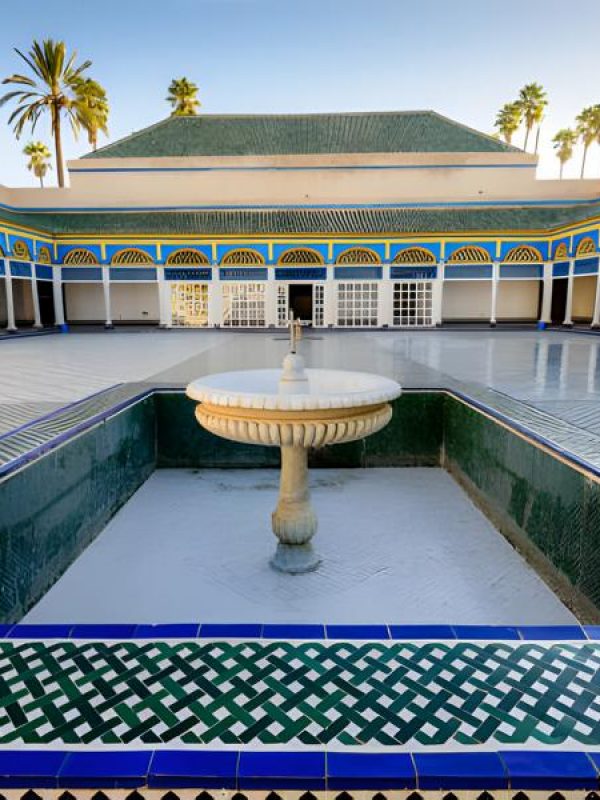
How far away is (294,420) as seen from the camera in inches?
150

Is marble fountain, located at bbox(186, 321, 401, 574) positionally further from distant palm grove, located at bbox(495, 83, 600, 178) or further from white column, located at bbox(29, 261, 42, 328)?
distant palm grove, located at bbox(495, 83, 600, 178)

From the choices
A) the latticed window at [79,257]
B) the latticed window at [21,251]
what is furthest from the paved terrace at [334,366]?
the latticed window at [79,257]

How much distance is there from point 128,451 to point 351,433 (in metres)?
3.06

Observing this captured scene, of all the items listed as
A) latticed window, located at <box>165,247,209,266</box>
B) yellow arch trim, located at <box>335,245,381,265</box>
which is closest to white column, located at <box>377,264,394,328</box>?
yellow arch trim, located at <box>335,245,381,265</box>

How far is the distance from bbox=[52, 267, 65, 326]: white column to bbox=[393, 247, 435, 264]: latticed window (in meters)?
12.6

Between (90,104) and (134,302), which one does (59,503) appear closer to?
(134,302)

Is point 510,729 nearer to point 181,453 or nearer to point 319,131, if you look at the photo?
point 181,453

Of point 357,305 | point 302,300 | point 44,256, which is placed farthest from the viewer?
point 302,300

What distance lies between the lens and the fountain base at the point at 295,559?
4488mm

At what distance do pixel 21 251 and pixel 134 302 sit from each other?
5703 mm

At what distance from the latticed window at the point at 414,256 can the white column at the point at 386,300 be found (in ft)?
1.88

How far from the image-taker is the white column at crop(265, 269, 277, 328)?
22.5 m

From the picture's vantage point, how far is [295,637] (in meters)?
2.20

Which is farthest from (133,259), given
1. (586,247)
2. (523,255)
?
Result: (586,247)
